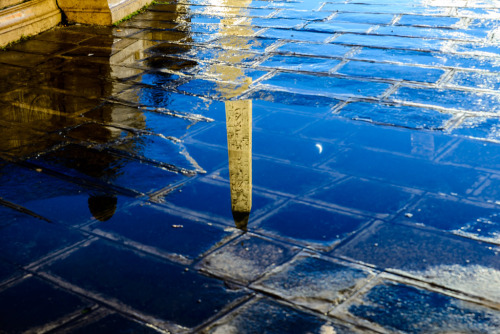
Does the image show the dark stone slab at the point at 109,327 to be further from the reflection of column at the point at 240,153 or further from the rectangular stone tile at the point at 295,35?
the rectangular stone tile at the point at 295,35

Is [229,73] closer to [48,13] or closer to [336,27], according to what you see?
[336,27]

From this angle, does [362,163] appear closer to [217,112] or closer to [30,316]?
[217,112]

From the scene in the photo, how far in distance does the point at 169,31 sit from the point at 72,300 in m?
5.63

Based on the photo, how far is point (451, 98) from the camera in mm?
5406

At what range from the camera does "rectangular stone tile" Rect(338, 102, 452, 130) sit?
4927 mm

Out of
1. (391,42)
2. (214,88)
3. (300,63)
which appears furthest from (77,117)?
(391,42)

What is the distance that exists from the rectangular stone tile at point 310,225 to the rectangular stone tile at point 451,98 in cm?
211

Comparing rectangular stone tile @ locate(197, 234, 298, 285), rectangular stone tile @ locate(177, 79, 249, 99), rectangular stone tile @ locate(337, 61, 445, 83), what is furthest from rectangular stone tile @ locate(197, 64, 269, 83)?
rectangular stone tile @ locate(197, 234, 298, 285)

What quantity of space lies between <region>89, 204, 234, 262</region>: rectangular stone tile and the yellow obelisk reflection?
0.74 ft

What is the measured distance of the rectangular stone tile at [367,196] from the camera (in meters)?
3.75

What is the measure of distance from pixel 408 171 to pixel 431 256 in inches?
41.1

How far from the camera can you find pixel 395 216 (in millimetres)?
3646

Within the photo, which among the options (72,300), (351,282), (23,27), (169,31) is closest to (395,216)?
(351,282)

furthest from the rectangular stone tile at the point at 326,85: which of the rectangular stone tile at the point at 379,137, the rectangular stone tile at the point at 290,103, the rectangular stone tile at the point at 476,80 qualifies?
the rectangular stone tile at the point at 476,80
